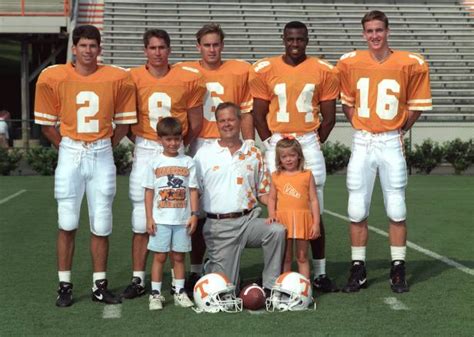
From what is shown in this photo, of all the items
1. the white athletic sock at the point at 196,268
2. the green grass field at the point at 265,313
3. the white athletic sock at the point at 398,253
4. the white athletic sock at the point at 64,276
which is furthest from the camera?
the white athletic sock at the point at 196,268

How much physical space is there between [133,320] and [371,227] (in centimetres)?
530

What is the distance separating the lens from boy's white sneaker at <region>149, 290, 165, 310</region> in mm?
6047

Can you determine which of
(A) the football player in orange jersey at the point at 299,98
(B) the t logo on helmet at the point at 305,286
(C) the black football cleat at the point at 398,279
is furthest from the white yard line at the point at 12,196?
(B) the t logo on helmet at the point at 305,286

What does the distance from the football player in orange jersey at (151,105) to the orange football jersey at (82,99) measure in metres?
0.22

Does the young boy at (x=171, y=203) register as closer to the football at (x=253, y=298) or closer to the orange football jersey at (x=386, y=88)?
the football at (x=253, y=298)

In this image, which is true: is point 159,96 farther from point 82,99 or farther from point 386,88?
point 386,88

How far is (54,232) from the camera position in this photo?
10.3 meters

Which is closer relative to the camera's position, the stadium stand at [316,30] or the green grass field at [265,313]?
the green grass field at [265,313]

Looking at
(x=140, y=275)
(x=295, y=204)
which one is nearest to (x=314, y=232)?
(x=295, y=204)

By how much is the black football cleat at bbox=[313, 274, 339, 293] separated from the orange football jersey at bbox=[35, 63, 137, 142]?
1828mm

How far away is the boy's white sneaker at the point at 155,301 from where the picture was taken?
605 centimetres

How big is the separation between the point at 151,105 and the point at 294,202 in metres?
1.23

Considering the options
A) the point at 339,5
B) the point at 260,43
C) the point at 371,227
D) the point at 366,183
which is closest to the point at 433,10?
the point at 339,5

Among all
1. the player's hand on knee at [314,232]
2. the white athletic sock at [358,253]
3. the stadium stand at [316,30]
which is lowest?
the white athletic sock at [358,253]
